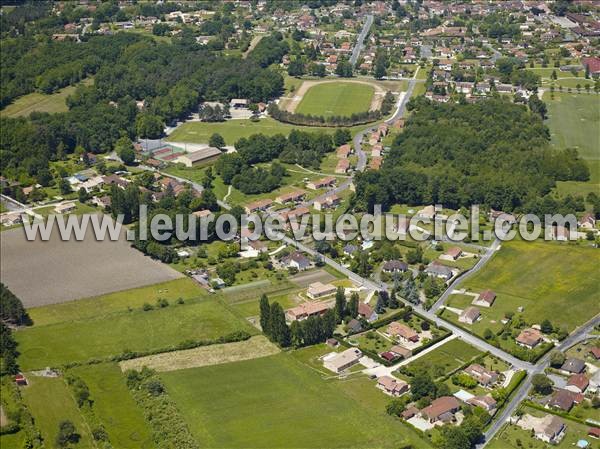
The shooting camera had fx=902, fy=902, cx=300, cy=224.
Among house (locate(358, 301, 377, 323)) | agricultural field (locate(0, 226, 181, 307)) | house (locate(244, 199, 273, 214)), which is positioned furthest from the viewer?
house (locate(244, 199, 273, 214))

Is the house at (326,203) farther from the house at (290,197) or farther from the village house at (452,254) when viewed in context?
the village house at (452,254)

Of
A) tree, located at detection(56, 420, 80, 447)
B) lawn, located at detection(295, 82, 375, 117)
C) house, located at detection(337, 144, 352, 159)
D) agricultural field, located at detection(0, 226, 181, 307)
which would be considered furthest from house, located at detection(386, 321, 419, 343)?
lawn, located at detection(295, 82, 375, 117)

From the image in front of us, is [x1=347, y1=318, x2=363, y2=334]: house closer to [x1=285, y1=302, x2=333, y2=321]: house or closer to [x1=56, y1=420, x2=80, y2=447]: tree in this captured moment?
[x1=285, y1=302, x2=333, y2=321]: house

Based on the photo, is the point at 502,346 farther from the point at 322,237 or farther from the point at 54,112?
the point at 54,112

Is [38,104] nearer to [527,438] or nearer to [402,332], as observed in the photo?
[402,332]

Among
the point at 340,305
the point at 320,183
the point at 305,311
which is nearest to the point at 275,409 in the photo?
the point at 305,311

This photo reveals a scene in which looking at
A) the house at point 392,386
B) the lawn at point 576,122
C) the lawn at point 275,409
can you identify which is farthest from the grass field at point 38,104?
the house at point 392,386
